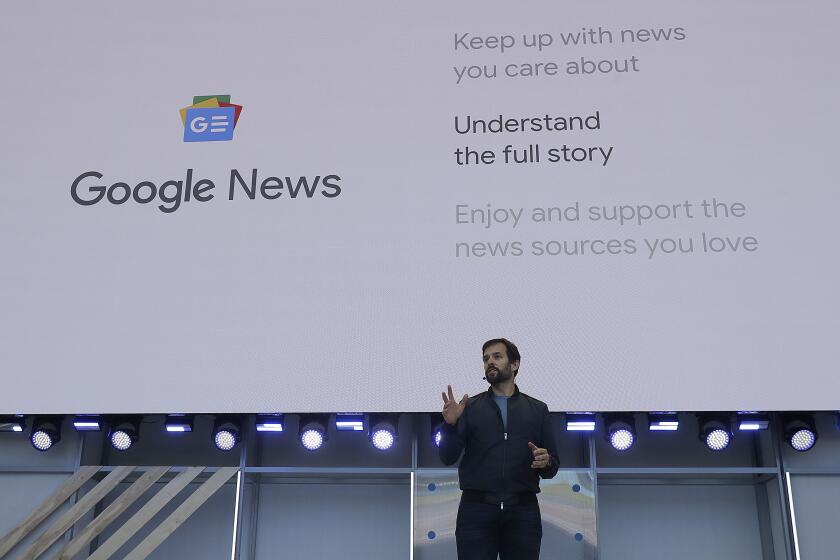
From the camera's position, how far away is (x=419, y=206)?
454 cm

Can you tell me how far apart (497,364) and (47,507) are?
2672 millimetres

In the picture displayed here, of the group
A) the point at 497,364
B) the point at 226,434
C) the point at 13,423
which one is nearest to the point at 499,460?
the point at 497,364

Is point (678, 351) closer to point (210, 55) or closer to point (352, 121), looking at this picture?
point (352, 121)

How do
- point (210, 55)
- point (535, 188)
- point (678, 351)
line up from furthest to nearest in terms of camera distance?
point (210, 55), point (535, 188), point (678, 351)

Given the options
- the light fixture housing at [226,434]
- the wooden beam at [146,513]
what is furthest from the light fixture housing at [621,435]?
the wooden beam at [146,513]

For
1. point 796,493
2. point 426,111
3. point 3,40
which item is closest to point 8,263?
point 3,40

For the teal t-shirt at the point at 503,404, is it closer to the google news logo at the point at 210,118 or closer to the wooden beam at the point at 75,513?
the wooden beam at the point at 75,513

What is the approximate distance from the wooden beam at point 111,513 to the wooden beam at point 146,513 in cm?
7

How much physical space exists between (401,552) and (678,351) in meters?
1.72

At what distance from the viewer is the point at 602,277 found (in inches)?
171

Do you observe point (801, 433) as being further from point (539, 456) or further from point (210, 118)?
point (210, 118)

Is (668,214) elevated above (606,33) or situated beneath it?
situated beneath

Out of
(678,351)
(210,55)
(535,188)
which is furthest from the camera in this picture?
(210,55)

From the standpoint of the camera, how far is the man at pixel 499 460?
2.78m
